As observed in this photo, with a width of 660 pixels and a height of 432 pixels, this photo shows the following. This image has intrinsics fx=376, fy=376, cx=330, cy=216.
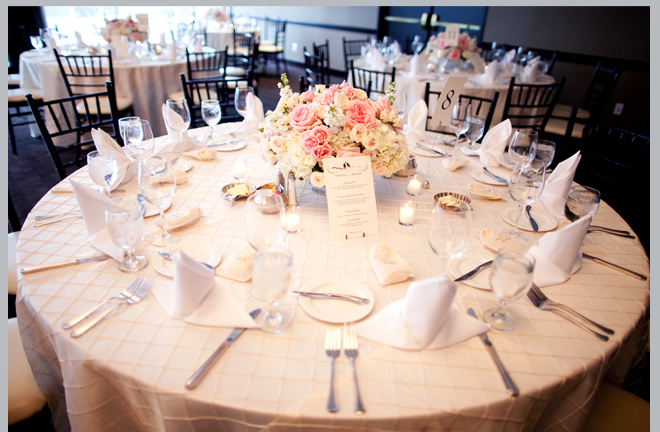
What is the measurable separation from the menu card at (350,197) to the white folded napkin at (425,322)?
0.40 meters

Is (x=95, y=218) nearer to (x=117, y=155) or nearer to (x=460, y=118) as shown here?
(x=117, y=155)

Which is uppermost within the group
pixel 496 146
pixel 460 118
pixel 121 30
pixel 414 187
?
pixel 121 30

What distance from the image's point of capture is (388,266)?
107cm

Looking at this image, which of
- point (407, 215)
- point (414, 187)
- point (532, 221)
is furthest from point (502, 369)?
point (414, 187)

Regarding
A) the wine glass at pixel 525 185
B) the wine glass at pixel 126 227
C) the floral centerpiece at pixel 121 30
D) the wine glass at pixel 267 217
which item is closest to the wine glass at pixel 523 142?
the wine glass at pixel 525 185

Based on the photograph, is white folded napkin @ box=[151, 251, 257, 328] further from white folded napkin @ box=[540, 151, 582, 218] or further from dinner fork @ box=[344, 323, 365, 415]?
white folded napkin @ box=[540, 151, 582, 218]

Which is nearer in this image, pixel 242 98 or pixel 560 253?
pixel 560 253

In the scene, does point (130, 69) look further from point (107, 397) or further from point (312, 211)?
point (107, 397)

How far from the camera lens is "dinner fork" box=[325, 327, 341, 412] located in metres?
0.71

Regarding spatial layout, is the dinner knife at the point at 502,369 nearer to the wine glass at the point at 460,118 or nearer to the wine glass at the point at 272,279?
the wine glass at the point at 272,279

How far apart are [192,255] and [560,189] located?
136 cm

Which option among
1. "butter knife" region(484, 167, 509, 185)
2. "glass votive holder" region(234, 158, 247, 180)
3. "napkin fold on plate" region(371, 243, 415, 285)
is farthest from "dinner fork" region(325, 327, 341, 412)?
"butter knife" region(484, 167, 509, 185)

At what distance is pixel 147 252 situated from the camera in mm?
1131

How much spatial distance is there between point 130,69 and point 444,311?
414 centimetres
